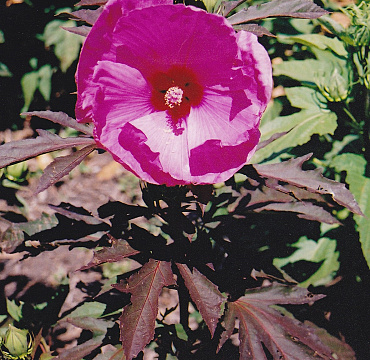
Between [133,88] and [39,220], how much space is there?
66cm

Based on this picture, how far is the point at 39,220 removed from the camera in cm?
136

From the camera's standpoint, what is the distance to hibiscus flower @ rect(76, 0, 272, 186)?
81cm

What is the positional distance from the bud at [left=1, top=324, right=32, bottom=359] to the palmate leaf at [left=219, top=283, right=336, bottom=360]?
696 mm

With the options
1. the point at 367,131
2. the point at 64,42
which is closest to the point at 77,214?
the point at 367,131

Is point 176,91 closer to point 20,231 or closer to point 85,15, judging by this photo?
point 85,15

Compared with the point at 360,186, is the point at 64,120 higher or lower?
higher

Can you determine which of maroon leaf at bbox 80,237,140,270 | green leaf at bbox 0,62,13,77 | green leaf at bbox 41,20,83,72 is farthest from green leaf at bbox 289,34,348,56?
green leaf at bbox 0,62,13,77

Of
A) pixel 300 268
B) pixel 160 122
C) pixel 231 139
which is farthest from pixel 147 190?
pixel 300 268

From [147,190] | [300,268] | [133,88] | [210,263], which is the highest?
[133,88]

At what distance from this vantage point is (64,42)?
2.53 metres

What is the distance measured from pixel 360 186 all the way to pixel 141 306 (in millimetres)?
922

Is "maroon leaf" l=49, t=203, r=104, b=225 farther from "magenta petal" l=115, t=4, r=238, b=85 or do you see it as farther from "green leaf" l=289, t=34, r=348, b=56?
"green leaf" l=289, t=34, r=348, b=56

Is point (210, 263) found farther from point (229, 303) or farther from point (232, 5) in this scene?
point (232, 5)

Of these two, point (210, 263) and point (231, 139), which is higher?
point (231, 139)
